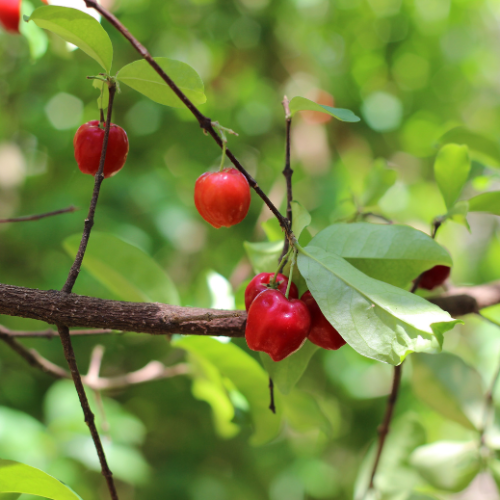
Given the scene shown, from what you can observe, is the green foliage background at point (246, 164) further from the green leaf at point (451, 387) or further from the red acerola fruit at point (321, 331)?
the red acerola fruit at point (321, 331)

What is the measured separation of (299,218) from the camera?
47 centimetres

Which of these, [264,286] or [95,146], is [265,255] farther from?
[95,146]

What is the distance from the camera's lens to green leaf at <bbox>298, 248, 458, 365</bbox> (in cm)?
38

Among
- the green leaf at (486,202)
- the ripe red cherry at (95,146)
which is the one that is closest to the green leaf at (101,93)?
the ripe red cherry at (95,146)

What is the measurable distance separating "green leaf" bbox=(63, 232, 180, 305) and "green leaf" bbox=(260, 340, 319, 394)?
0.30 meters

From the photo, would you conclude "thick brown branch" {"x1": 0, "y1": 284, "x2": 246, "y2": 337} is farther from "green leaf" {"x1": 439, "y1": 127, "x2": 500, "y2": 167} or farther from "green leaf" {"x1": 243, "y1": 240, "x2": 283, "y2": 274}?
"green leaf" {"x1": 439, "y1": 127, "x2": 500, "y2": 167}

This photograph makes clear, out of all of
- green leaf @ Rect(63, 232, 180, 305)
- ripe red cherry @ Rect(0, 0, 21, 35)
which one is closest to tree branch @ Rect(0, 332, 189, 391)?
green leaf @ Rect(63, 232, 180, 305)

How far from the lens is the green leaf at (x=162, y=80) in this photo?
1.55 feet

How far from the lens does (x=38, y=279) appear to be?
55.1 inches

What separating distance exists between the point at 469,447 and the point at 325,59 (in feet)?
5.23

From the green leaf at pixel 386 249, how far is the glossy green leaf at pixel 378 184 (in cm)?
29

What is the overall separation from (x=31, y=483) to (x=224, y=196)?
361mm

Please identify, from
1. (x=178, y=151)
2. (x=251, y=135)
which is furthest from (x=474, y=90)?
(x=178, y=151)

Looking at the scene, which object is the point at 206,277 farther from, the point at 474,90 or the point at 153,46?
the point at 474,90
